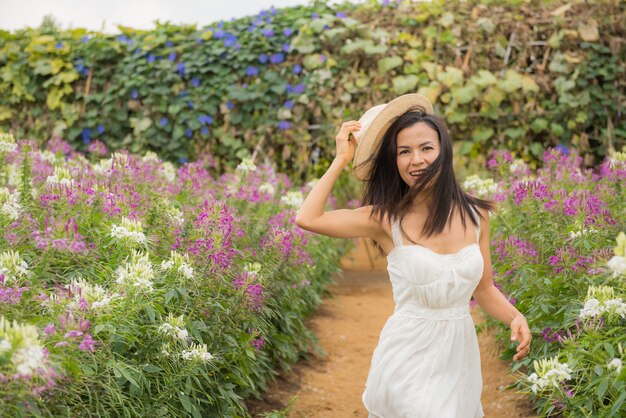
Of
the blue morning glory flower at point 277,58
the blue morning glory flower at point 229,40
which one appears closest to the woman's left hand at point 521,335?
the blue morning glory flower at point 277,58

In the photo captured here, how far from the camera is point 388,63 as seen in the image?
8.34 metres

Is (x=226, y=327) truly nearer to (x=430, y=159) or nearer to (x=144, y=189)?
(x=144, y=189)

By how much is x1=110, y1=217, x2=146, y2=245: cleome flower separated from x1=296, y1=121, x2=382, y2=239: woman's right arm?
1.98 feet

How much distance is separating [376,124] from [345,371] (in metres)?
2.48

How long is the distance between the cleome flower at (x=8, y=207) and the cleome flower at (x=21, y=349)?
50.1 inches

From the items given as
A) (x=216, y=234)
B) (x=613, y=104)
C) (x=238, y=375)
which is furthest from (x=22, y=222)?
(x=613, y=104)

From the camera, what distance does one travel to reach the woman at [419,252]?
2723 mm

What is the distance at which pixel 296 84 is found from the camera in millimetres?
8672

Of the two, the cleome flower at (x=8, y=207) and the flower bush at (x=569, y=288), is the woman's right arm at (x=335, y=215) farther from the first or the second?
the cleome flower at (x=8, y=207)

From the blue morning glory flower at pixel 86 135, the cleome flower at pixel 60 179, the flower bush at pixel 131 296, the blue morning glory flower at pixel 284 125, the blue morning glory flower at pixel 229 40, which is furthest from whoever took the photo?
the blue morning glory flower at pixel 86 135

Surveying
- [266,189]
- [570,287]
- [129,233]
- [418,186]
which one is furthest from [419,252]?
[266,189]

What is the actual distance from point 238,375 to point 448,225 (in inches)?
49.6

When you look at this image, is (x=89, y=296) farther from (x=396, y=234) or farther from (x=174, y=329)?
(x=396, y=234)

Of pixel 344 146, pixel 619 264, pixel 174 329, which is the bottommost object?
pixel 174 329
